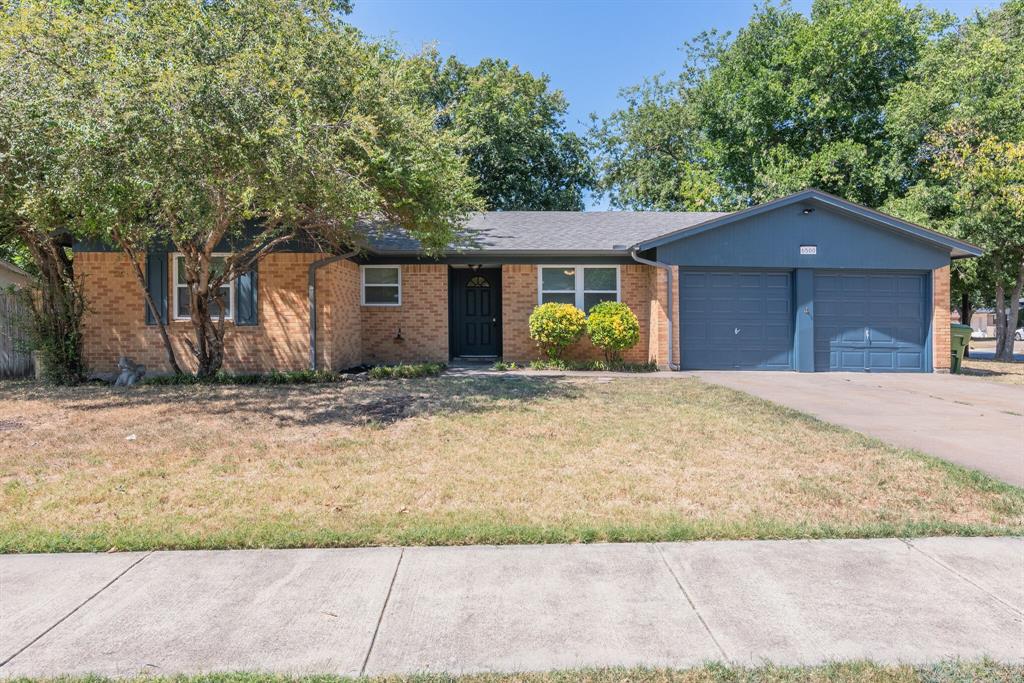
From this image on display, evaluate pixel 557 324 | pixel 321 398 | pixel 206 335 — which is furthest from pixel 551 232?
pixel 206 335

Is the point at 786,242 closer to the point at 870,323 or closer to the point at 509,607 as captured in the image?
the point at 870,323

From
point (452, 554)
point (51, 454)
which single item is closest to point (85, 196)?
point (51, 454)

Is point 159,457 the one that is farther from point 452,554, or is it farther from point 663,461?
point 663,461

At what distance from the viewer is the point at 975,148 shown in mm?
18375

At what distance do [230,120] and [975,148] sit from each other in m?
21.2

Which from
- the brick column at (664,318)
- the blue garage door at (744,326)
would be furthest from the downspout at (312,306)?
the blue garage door at (744,326)

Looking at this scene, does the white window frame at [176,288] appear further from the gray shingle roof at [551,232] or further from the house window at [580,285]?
the house window at [580,285]

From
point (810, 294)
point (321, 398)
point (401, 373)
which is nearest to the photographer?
point (321, 398)

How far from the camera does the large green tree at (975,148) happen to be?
1731 cm

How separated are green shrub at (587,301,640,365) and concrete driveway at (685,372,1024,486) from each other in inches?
75.5

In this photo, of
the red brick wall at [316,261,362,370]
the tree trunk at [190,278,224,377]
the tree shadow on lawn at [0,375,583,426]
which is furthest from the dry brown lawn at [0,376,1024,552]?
the red brick wall at [316,261,362,370]

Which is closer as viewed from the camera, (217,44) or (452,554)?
(452,554)

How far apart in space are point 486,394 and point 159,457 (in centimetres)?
512

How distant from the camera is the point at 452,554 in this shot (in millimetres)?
3967
